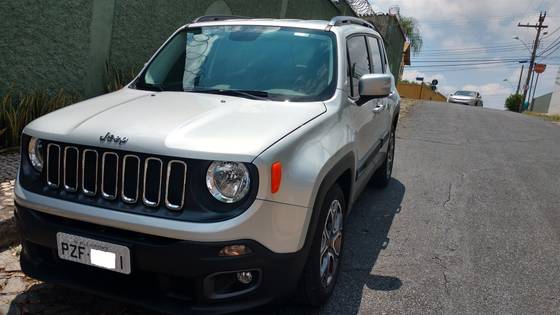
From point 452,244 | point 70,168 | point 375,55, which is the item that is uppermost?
point 375,55

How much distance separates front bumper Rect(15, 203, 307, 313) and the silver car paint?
61mm

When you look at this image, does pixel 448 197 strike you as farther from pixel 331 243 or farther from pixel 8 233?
pixel 8 233

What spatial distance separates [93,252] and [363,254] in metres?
2.28

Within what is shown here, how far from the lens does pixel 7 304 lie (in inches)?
114

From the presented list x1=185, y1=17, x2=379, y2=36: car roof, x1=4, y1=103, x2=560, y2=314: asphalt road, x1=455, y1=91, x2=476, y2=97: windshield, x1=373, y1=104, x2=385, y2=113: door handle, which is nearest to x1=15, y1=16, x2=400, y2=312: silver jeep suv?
x1=4, y1=103, x2=560, y2=314: asphalt road

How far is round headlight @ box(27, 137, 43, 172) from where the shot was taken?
2.71 m

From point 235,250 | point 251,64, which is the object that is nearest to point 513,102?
point 251,64

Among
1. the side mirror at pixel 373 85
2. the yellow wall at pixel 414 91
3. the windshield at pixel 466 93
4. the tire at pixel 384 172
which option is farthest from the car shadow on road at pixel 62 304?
the yellow wall at pixel 414 91

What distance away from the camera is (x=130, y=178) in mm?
2426

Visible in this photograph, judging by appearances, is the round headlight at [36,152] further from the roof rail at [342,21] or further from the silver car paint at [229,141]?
the roof rail at [342,21]

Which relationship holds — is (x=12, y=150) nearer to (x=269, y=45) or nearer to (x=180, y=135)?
(x=269, y=45)

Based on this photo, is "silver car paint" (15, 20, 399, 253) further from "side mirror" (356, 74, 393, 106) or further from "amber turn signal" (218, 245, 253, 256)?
"side mirror" (356, 74, 393, 106)

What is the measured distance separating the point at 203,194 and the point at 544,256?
11.0 feet

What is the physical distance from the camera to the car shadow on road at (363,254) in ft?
10.2
